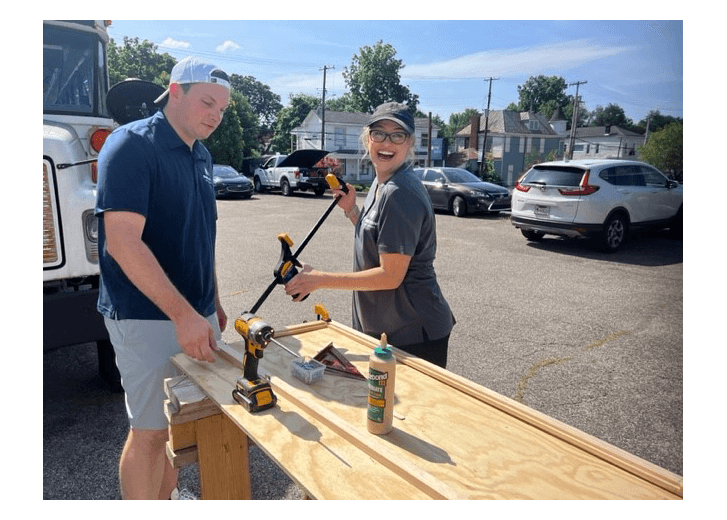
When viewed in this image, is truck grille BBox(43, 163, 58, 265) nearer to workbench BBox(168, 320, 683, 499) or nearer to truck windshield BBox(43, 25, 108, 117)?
truck windshield BBox(43, 25, 108, 117)

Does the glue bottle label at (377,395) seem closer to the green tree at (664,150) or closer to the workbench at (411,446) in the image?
the workbench at (411,446)

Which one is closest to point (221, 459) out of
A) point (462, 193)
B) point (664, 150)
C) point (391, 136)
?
point (391, 136)

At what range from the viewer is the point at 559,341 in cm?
525

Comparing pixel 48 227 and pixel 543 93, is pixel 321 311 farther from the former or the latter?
pixel 543 93

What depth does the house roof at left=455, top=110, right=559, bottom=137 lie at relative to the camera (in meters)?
60.6

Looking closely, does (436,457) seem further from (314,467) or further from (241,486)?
(241,486)

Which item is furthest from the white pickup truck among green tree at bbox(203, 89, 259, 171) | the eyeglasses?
the eyeglasses

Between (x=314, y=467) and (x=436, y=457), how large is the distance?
401mm

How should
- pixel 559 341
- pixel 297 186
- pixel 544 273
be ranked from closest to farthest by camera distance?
1. pixel 559 341
2. pixel 544 273
3. pixel 297 186

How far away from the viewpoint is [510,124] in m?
61.4
